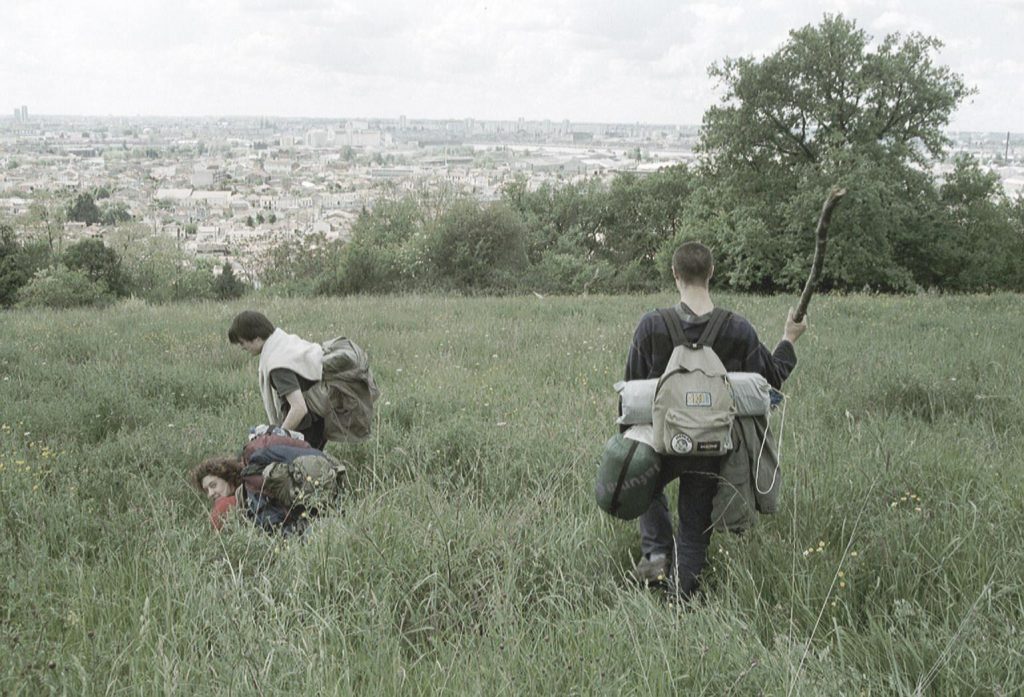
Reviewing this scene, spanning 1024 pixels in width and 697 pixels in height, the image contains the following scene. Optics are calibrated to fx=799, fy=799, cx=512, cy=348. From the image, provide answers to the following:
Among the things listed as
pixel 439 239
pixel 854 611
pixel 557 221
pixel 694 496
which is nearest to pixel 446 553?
pixel 694 496

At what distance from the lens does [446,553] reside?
3.96 m

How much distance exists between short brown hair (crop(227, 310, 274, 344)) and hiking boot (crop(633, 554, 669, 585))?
3023mm

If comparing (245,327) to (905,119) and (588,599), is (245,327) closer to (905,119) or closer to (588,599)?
(588,599)

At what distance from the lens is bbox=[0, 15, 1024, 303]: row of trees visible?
3094cm

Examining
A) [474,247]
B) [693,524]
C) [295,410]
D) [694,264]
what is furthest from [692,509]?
[474,247]

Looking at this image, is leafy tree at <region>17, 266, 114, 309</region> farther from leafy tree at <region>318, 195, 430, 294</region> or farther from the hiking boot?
the hiking boot

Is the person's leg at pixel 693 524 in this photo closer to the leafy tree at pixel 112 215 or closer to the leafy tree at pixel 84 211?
the leafy tree at pixel 84 211

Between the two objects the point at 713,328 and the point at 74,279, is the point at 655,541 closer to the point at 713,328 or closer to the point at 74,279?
the point at 713,328

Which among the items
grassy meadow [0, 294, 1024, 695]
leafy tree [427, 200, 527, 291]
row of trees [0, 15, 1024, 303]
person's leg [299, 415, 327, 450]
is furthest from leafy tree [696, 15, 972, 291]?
person's leg [299, 415, 327, 450]

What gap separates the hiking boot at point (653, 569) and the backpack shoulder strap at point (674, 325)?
116 cm

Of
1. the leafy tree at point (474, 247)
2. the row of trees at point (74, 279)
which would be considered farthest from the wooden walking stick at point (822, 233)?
the leafy tree at point (474, 247)

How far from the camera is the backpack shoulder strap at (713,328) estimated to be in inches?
149

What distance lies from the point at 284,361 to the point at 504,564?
2.35 metres

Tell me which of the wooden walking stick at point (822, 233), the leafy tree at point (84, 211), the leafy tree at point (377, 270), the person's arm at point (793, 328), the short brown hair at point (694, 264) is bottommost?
the leafy tree at point (84, 211)
